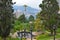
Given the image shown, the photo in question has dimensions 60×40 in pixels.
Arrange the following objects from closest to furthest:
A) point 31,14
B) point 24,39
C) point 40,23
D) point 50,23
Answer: point 24,39 → point 50,23 → point 40,23 → point 31,14

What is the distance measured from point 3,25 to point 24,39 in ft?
20.3

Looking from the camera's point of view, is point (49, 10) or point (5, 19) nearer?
point (5, 19)

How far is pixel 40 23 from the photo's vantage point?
46.1 meters

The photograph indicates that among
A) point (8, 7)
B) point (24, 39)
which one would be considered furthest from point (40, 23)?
point (8, 7)

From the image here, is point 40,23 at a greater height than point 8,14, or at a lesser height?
lesser

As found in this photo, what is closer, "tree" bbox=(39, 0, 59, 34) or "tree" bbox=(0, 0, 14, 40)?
"tree" bbox=(0, 0, 14, 40)

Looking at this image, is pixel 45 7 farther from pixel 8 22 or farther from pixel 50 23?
pixel 8 22

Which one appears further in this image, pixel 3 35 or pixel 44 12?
pixel 44 12

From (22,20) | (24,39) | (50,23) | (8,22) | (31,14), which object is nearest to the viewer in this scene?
(8,22)

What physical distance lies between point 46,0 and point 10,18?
12354 millimetres

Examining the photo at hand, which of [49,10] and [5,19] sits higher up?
[5,19]

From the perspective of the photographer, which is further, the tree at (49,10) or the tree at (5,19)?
the tree at (49,10)

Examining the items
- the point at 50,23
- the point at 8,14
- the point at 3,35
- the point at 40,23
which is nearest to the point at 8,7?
the point at 8,14

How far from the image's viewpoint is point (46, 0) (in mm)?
41969
